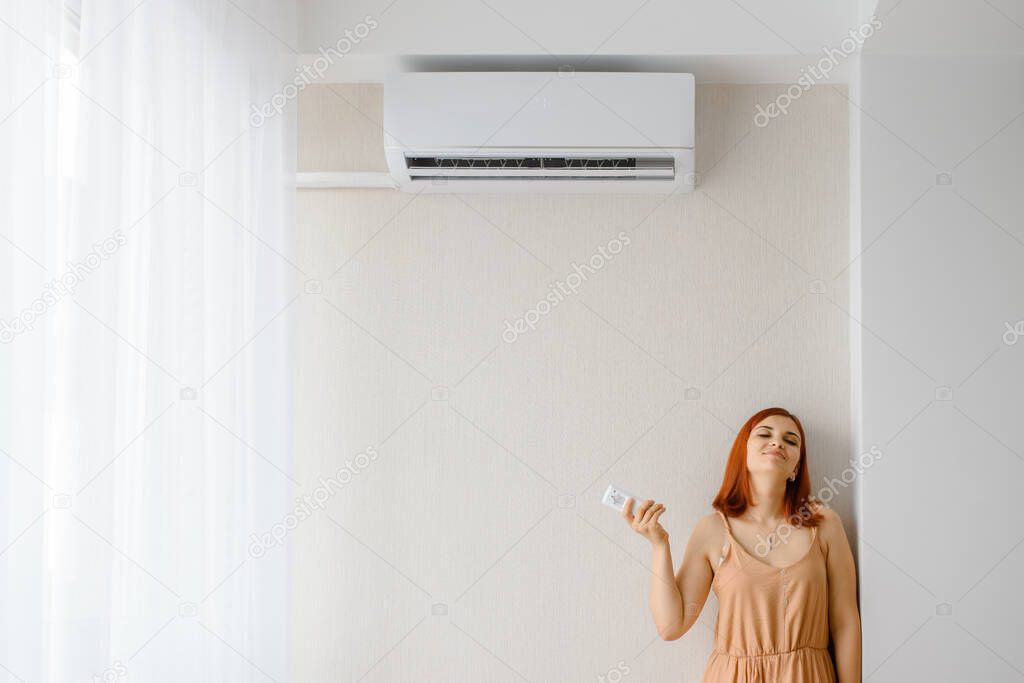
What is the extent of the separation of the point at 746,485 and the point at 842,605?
352 mm

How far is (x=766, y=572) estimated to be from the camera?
2111 mm

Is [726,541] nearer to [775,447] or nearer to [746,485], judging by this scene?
[746,485]

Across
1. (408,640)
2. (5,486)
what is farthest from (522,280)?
(5,486)

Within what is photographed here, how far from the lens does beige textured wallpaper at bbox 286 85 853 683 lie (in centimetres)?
232

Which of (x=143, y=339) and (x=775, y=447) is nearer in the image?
(x=143, y=339)

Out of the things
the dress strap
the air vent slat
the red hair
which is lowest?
the dress strap

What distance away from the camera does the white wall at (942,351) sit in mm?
2160

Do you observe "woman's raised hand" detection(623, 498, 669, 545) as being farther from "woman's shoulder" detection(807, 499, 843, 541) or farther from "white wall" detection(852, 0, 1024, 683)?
"white wall" detection(852, 0, 1024, 683)

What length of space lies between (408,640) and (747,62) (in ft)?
5.57

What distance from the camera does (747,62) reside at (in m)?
2.28

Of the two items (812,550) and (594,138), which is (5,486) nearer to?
(594,138)

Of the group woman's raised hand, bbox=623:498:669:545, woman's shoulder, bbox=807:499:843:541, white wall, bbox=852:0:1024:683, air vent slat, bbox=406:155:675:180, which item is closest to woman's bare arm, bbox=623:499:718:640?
woman's raised hand, bbox=623:498:669:545

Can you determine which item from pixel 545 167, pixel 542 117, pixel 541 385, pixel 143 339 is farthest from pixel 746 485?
pixel 143 339

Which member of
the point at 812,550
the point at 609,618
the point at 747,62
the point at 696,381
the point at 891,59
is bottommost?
the point at 609,618
